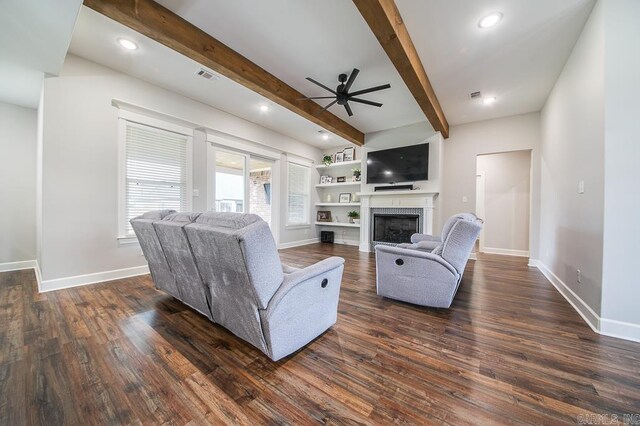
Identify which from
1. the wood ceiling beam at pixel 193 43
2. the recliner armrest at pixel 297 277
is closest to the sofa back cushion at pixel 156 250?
the recliner armrest at pixel 297 277

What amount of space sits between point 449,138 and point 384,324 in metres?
4.62

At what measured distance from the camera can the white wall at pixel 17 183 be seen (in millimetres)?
3475

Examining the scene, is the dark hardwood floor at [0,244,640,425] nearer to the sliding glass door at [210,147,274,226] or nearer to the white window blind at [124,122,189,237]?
the white window blind at [124,122,189,237]

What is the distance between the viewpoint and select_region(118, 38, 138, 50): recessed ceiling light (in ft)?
8.45

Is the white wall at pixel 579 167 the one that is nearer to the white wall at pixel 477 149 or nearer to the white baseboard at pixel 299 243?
the white wall at pixel 477 149

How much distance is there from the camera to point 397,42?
2.22 meters

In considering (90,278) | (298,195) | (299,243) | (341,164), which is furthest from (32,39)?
(341,164)

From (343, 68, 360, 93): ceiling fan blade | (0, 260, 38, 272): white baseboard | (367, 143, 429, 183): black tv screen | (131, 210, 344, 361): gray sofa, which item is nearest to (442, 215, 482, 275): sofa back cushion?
(131, 210, 344, 361): gray sofa

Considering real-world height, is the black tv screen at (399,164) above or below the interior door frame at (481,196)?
above

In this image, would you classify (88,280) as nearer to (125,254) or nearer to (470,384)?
(125,254)

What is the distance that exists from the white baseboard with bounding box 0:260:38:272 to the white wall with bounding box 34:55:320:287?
1.56 m

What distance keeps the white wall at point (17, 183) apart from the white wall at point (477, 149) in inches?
291

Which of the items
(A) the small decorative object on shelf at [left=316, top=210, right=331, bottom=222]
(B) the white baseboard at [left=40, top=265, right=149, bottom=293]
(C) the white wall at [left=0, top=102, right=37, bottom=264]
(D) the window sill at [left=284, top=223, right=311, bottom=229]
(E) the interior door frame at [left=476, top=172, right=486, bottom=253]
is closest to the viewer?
(B) the white baseboard at [left=40, top=265, right=149, bottom=293]

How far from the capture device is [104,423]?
108 centimetres
